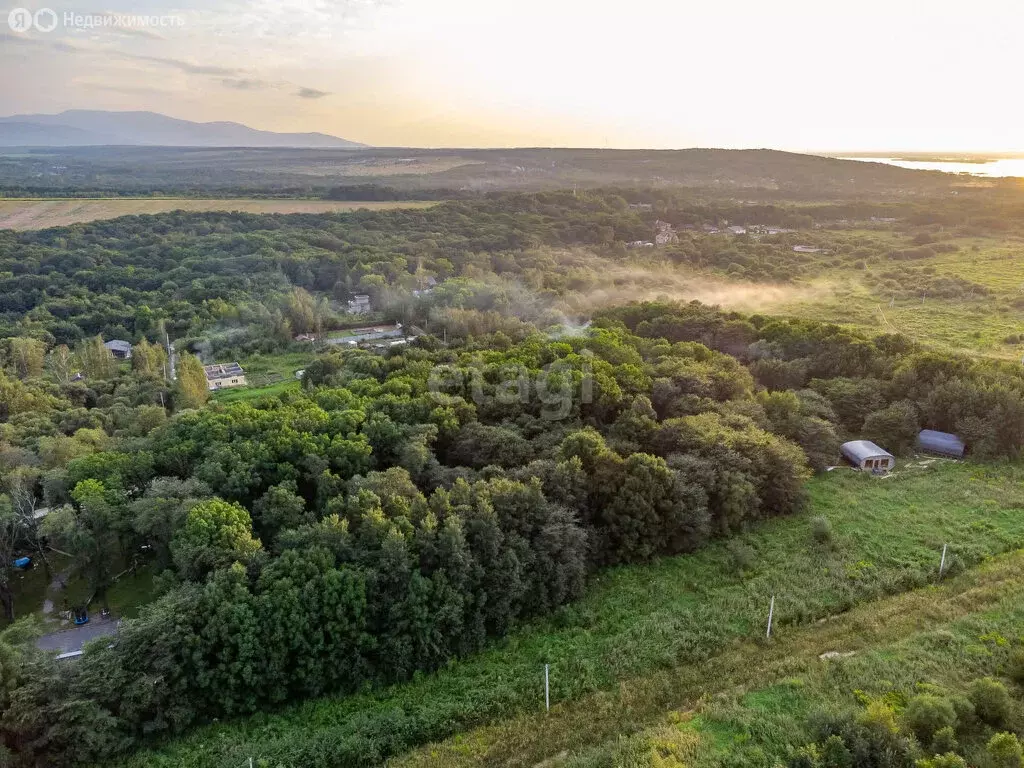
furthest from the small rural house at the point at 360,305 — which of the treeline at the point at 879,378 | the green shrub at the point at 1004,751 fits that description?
the green shrub at the point at 1004,751

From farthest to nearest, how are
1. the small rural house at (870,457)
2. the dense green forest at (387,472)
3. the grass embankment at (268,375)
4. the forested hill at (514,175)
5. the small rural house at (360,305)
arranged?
the forested hill at (514,175), the small rural house at (360,305), the grass embankment at (268,375), the small rural house at (870,457), the dense green forest at (387,472)

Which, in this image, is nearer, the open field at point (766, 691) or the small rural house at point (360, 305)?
the open field at point (766, 691)

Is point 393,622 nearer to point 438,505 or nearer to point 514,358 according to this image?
point 438,505

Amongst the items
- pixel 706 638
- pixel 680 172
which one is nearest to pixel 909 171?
pixel 680 172

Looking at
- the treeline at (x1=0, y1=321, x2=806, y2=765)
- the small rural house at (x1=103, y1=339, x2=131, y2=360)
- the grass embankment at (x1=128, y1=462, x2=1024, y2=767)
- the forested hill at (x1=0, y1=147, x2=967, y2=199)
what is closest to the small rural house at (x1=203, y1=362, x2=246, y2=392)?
the small rural house at (x1=103, y1=339, x2=131, y2=360)

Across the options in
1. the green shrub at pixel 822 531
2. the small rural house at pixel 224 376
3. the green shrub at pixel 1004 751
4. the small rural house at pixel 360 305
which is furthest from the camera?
the small rural house at pixel 360 305

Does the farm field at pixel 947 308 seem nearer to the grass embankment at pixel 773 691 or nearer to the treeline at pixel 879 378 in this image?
the treeline at pixel 879 378

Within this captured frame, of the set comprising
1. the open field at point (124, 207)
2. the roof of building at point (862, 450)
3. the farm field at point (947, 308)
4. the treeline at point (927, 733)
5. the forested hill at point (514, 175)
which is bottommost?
the treeline at point (927, 733)

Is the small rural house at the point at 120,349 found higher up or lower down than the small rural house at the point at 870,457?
lower down
